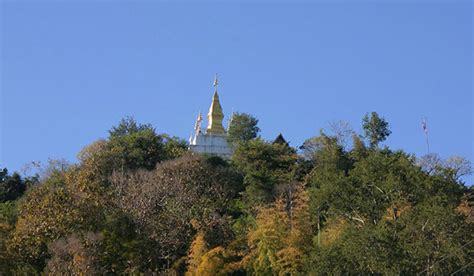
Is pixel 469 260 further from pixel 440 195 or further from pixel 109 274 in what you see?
pixel 109 274

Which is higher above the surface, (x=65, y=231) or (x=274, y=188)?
(x=274, y=188)

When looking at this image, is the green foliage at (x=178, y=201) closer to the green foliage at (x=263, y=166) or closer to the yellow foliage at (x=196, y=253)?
the yellow foliage at (x=196, y=253)

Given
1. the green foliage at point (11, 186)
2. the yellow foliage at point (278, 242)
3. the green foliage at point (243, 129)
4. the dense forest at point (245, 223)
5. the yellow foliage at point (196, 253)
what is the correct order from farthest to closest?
the green foliage at point (243, 129) → the green foliage at point (11, 186) → the yellow foliage at point (196, 253) → the yellow foliage at point (278, 242) → the dense forest at point (245, 223)

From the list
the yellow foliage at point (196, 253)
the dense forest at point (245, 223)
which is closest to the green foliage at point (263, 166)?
the dense forest at point (245, 223)

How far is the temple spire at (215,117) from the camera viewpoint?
165ft

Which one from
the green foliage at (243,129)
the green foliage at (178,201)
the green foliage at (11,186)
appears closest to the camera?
the green foliage at (178,201)

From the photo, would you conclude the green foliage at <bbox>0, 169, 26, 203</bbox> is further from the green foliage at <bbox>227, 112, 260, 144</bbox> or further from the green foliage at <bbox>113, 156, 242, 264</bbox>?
the green foliage at <bbox>227, 112, 260, 144</bbox>

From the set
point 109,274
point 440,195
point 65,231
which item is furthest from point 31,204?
point 440,195

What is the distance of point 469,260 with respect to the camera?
75.0ft

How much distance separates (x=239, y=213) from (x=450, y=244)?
1156 cm

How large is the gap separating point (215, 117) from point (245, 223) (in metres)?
22.1

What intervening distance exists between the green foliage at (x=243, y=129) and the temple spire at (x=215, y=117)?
274cm

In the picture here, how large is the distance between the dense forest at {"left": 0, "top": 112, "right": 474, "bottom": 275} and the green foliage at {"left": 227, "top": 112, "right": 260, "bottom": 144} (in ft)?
40.1

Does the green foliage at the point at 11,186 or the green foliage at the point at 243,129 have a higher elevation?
the green foliage at the point at 243,129
